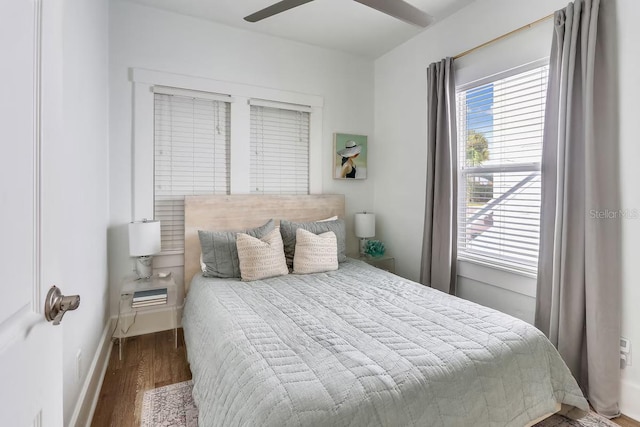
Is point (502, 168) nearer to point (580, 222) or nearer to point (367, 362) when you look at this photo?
point (580, 222)

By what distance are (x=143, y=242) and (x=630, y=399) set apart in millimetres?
3305

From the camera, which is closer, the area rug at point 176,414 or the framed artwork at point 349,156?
the area rug at point 176,414

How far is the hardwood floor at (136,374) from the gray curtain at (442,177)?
2174 mm

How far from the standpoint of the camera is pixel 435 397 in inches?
49.8

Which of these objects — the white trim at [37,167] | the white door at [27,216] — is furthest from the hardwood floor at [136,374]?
the white trim at [37,167]

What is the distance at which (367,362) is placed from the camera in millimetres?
1330

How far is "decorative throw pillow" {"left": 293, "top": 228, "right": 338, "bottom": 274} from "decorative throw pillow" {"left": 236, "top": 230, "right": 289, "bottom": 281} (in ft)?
0.46

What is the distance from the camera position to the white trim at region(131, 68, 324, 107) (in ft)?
9.05

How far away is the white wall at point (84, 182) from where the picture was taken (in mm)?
1533

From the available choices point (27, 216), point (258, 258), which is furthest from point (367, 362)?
point (258, 258)

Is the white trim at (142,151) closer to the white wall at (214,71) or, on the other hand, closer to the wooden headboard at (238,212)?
the white wall at (214,71)

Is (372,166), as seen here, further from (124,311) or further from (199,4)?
(124,311)

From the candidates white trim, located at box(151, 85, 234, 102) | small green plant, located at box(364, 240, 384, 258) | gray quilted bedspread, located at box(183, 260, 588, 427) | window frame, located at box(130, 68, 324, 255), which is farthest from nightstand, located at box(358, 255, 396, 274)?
white trim, located at box(151, 85, 234, 102)

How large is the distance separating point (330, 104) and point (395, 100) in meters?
0.70
